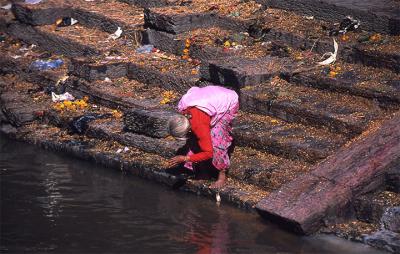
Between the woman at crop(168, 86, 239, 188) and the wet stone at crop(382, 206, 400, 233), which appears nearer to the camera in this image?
the wet stone at crop(382, 206, 400, 233)

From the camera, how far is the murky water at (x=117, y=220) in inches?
295

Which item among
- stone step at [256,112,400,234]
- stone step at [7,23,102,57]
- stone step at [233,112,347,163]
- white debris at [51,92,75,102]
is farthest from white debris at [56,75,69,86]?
stone step at [256,112,400,234]

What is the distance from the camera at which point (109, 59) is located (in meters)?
11.5

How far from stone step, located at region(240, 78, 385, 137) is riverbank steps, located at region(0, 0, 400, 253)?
0.01 metres

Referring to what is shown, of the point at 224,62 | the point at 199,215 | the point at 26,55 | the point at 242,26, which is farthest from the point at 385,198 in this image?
the point at 26,55

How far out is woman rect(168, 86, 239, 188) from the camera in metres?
8.09

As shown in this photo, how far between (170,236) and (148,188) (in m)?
1.25

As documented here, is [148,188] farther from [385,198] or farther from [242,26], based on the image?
[242,26]

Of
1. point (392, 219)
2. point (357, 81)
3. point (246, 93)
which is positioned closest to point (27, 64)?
point (246, 93)

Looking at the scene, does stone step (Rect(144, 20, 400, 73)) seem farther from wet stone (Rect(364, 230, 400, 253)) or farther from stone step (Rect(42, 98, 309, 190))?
wet stone (Rect(364, 230, 400, 253))

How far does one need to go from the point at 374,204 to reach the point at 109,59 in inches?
193

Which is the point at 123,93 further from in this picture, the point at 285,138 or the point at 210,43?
the point at 285,138

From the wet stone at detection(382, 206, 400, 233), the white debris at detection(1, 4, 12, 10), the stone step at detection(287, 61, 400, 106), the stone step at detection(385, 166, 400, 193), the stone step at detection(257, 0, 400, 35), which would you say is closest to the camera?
the wet stone at detection(382, 206, 400, 233)

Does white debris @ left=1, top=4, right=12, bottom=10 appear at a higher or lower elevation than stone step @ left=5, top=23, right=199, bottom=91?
lower
